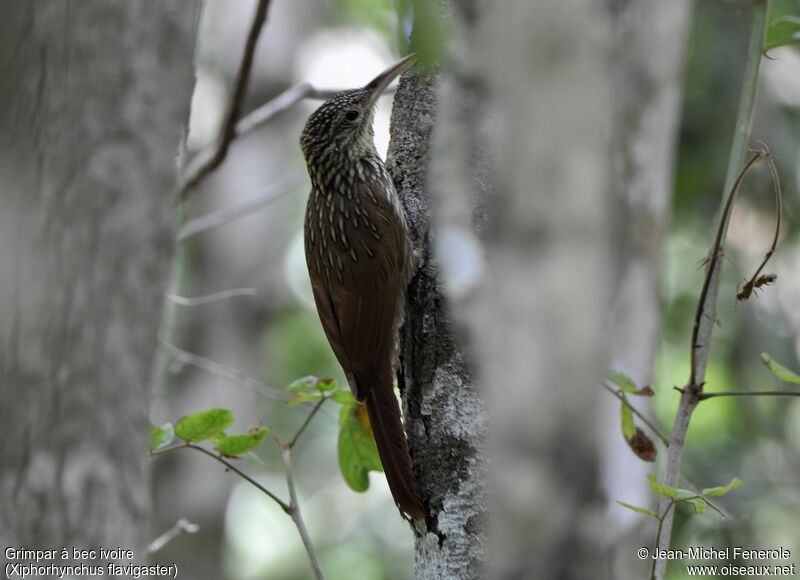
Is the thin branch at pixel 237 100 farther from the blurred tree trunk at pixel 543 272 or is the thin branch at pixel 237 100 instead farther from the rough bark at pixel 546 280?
the rough bark at pixel 546 280

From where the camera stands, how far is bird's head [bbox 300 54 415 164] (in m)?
3.53

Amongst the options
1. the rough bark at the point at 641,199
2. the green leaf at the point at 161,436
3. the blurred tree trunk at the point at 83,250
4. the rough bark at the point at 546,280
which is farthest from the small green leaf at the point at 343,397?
the rough bark at the point at 546,280

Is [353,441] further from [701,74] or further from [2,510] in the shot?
[701,74]

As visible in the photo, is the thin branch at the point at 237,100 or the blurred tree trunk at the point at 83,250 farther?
the thin branch at the point at 237,100

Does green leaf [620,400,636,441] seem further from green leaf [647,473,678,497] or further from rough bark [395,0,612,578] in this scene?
rough bark [395,0,612,578]

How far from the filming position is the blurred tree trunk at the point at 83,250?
4.51 ft

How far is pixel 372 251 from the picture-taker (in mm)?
3166

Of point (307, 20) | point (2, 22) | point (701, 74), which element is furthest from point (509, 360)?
point (307, 20)

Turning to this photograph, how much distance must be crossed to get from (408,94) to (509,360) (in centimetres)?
183

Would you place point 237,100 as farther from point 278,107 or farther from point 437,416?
point 437,416

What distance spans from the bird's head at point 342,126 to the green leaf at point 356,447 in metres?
1.22

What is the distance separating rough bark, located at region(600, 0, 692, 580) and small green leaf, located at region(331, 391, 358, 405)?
66cm

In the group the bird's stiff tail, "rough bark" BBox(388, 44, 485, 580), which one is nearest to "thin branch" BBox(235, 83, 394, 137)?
"rough bark" BBox(388, 44, 485, 580)

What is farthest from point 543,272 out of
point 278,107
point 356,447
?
point 278,107
